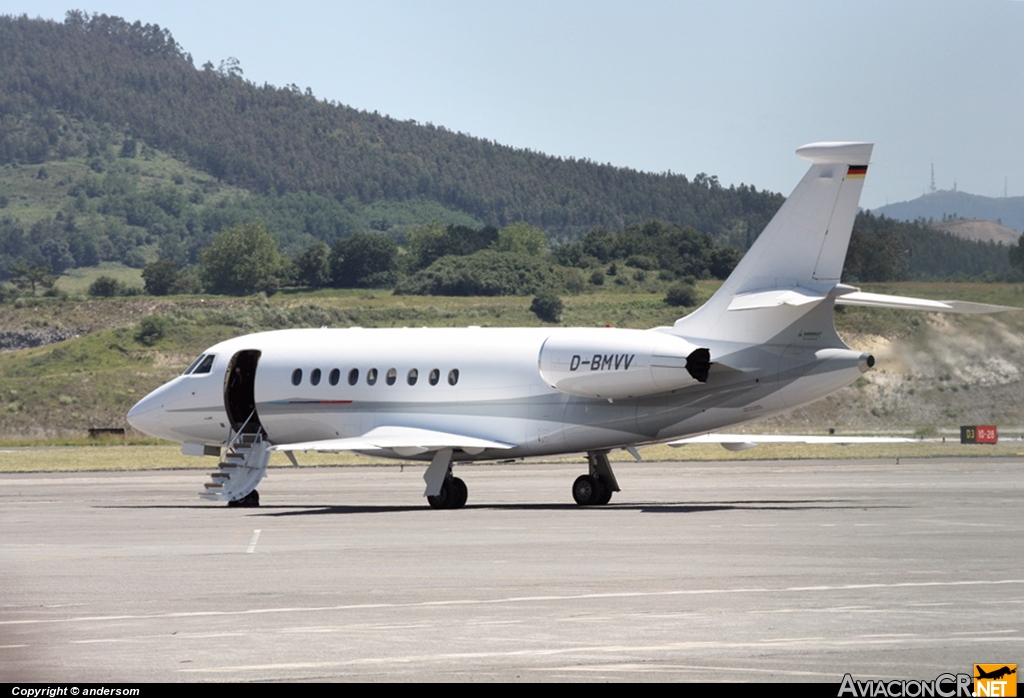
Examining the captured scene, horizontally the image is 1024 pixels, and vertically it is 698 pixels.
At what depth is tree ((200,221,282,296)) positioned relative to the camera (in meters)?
135

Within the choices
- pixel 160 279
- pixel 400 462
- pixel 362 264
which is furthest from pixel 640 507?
pixel 160 279

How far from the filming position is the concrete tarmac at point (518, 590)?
37.0 feet

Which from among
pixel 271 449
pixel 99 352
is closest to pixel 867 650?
pixel 271 449

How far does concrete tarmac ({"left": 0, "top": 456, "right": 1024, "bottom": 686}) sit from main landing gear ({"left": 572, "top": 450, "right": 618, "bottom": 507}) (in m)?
0.99

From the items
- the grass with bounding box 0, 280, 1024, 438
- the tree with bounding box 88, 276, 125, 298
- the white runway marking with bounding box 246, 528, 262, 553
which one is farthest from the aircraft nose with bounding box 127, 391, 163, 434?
the tree with bounding box 88, 276, 125, 298

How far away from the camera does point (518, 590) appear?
15930mm

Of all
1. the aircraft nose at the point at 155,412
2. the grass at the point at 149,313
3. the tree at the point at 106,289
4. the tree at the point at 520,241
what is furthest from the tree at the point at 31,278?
the aircraft nose at the point at 155,412

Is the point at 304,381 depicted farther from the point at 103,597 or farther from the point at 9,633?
the point at 9,633

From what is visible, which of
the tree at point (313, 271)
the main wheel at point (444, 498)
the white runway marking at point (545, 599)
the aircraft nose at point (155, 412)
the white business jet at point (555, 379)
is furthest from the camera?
the tree at point (313, 271)

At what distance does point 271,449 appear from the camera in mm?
31328

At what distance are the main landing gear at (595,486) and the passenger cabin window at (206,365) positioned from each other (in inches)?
370

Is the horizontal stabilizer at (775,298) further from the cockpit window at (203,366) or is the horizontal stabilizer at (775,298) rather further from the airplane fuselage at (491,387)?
the cockpit window at (203,366)

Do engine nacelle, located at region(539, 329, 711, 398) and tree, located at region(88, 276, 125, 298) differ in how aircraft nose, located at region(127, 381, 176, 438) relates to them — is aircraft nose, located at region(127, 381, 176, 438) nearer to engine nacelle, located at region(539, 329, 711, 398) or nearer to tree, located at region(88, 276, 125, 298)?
engine nacelle, located at region(539, 329, 711, 398)

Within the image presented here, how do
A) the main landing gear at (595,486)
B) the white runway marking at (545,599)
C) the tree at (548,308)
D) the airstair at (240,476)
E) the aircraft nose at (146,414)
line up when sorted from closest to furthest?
the white runway marking at (545,599) → the main landing gear at (595,486) → the airstair at (240,476) → the aircraft nose at (146,414) → the tree at (548,308)
